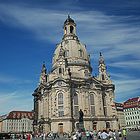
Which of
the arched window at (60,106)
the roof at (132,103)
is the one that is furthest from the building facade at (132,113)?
the arched window at (60,106)

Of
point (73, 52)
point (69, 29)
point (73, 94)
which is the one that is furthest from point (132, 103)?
point (73, 94)

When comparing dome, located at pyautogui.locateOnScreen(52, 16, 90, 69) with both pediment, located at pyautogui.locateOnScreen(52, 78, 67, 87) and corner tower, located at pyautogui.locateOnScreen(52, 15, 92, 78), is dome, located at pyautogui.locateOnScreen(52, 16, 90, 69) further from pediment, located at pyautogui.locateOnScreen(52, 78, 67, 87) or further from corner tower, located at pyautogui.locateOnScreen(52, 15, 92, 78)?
pediment, located at pyautogui.locateOnScreen(52, 78, 67, 87)

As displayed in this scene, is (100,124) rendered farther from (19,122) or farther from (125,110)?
(19,122)

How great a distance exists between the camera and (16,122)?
134 m

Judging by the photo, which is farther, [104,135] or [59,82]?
[59,82]

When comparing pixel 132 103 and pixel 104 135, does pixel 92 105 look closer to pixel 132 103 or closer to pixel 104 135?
pixel 132 103

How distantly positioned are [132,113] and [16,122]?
208ft

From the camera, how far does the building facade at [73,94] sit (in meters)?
74.3

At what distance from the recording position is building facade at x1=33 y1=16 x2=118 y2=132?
74.3m

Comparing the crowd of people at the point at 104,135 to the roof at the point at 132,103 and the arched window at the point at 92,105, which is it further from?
the roof at the point at 132,103

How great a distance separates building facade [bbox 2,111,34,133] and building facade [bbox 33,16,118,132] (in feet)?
151

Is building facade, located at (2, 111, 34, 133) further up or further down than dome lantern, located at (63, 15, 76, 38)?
further down

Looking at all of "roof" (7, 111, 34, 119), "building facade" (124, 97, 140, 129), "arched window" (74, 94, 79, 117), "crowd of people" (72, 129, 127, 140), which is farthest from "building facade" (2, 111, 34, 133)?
"crowd of people" (72, 129, 127, 140)

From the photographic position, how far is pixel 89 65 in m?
91.4
